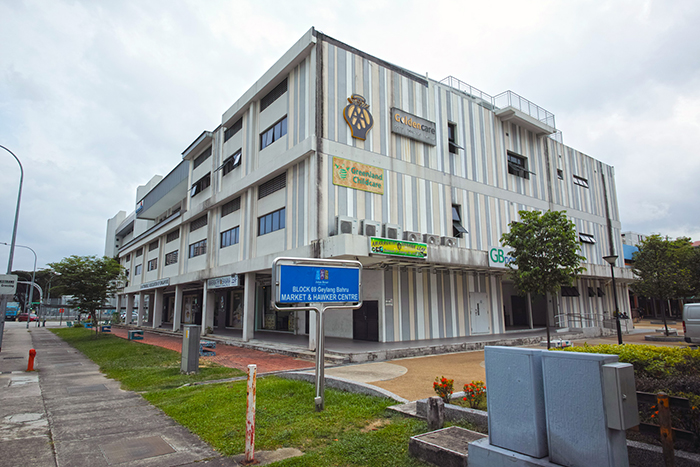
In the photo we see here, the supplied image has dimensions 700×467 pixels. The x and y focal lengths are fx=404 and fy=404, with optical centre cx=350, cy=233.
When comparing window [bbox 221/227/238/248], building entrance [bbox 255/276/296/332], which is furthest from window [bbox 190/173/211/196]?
building entrance [bbox 255/276/296/332]

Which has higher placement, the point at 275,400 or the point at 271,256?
the point at 271,256

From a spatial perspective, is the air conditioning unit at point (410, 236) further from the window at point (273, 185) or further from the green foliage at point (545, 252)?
the window at point (273, 185)

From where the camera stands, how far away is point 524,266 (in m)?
15.3

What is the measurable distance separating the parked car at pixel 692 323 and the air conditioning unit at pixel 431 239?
34.1ft

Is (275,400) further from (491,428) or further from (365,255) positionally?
(365,255)

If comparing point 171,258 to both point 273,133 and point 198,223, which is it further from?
point 273,133

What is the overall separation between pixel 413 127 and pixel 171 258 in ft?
83.4

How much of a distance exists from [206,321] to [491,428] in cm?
2502

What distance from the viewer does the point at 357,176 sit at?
18.4 m

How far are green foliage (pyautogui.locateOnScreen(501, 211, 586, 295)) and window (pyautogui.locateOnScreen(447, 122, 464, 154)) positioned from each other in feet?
27.7

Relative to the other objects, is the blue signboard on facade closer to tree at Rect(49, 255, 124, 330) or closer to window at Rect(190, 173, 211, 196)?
window at Rect(190, 173, 211, 196)

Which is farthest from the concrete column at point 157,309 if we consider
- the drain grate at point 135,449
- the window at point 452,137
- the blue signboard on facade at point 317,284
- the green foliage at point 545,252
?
the blue signboard on facade at point 317,284

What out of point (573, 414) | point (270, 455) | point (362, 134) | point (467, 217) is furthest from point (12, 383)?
point (467, 217)

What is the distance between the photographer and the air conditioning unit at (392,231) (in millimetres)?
18172
